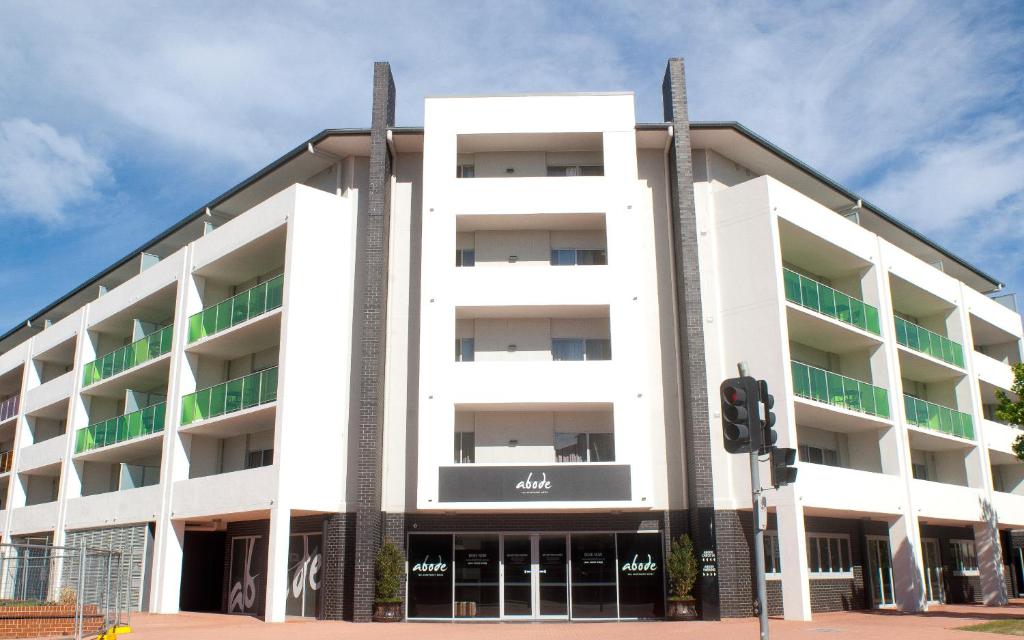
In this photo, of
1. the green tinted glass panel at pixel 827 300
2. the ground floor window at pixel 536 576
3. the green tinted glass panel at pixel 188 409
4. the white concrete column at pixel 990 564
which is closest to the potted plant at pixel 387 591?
the ground floor window at pixel 536 576

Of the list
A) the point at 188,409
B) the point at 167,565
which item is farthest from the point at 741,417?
the point at 188,409

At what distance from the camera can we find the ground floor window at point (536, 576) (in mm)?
25734

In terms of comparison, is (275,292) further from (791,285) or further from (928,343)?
(928,343)

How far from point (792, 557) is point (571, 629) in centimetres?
645

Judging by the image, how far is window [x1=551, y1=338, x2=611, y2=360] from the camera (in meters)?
27.9

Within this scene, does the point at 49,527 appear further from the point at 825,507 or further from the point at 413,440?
the point at 825,507

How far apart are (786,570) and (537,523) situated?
6983 millimetres

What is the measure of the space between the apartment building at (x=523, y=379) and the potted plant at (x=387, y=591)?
0.41 metres

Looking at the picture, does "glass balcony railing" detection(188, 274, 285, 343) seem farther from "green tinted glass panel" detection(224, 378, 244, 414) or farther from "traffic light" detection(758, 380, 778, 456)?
"traffic light" detection(758, 380, 778, 456)

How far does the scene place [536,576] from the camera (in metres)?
25.9

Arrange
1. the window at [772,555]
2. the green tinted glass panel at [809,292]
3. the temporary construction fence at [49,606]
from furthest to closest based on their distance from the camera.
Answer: the green tinted glass panel at [809,292]
the window at [772,555]
the temporary construction fence at [49,606]

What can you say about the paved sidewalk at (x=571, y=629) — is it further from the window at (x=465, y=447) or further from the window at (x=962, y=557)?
the window at (x=962, y=557)

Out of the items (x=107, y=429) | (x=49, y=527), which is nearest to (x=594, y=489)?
(x=107, y=429)

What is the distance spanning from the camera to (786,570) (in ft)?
79.8
